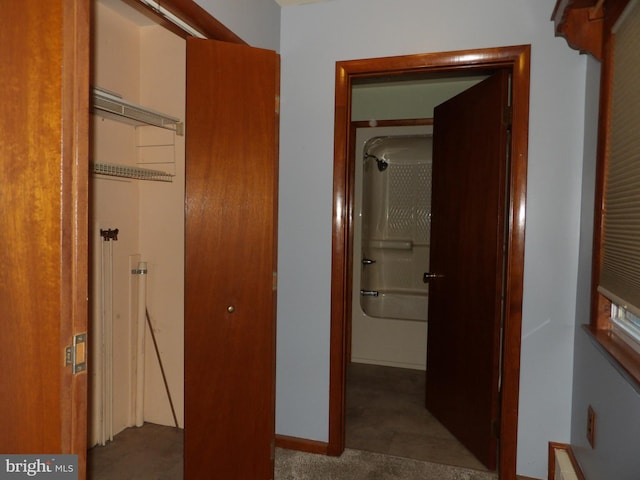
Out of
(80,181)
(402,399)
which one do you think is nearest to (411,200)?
(402,399)

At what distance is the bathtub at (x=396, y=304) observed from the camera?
424 centimetres

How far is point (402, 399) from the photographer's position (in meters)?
3.35

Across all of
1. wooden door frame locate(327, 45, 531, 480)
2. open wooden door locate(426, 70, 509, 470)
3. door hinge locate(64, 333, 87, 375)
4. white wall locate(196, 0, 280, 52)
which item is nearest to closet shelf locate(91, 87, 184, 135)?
white wall locate(196, 0, 280, 52)

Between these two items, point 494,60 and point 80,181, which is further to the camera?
point 494,60

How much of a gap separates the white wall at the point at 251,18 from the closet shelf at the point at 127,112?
671mm

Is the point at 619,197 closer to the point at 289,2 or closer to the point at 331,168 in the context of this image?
the point at 331,168

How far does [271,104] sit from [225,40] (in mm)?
374

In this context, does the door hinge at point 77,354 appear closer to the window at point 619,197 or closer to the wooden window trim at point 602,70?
the window at point 619,197

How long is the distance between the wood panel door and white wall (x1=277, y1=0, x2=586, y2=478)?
0.43 metres

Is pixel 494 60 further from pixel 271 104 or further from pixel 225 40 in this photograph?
pixel 225 40

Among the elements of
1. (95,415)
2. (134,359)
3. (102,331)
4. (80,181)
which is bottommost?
(95,415)

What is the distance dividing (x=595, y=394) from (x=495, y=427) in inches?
28.7

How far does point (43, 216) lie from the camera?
0.98m

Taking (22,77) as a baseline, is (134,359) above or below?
below
